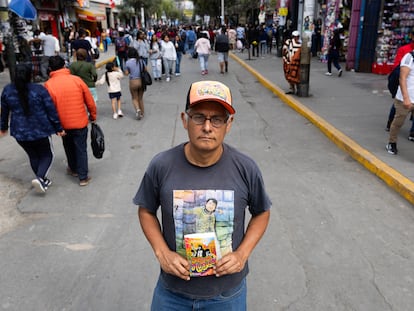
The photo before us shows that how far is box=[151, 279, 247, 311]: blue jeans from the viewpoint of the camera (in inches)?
73.0

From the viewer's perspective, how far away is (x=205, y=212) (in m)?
1.74

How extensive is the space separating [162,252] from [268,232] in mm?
2514

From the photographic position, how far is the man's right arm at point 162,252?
172 cm

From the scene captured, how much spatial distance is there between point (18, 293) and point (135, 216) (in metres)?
1.55

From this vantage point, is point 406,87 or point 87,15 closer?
point 406,87

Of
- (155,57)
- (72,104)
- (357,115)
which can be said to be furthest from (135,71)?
(357,115)

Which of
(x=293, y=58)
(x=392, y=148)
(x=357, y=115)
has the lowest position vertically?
(x=357, y=115)

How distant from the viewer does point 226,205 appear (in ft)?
5.74

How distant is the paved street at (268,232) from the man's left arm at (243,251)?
139 centimetres

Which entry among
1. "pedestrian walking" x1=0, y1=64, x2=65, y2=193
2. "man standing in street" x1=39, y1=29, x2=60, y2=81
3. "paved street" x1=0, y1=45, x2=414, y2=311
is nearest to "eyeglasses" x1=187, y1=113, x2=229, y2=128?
"paved street" x1=0, y1=45, x2=414, y2=311

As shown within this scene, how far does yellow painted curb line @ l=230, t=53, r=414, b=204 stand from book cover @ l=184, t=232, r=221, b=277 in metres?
3.93

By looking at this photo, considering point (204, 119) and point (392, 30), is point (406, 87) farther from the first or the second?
point (392, 30)

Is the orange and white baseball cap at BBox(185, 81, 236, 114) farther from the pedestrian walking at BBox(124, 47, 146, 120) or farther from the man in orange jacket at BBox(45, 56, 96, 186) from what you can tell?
the pedestrian walking at BBox(124, 47, 146, 120)

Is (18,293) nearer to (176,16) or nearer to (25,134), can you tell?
(25,134)
